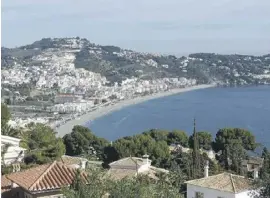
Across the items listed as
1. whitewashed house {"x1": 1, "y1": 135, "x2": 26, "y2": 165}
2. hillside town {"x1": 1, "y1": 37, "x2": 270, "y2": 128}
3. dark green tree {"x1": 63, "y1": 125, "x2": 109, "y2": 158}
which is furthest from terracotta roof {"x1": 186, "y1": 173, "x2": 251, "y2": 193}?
hillside town {"x1": 1, "y1": 37, "x2": 270, "y2": 128}

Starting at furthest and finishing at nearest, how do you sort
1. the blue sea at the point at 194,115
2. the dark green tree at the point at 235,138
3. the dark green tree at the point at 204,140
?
the blue sea at the point at 194,115 < the dark green tree at the point at 204,140 < the dark green tree at the point at 235,138

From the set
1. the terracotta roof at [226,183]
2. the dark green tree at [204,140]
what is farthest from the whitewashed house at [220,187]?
the dark green tree at [204,140]

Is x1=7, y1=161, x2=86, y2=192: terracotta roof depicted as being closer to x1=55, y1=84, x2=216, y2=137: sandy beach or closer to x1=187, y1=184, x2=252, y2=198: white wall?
x1=187, y1=184, x2=252, y2=198: white wall

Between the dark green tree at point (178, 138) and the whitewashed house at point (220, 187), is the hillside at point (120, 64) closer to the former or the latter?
the dark green tree at point (178, 138)

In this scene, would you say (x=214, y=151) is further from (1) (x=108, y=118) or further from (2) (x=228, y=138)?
(1) (x=108, y=118)

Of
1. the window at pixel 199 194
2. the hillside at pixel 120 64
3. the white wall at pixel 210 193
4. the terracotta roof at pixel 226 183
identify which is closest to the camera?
the white wall at pixel 210 193

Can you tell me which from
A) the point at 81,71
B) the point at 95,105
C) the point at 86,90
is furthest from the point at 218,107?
the point at 81,71

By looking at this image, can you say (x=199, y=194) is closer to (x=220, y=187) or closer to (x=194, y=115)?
(x=220, y=187)

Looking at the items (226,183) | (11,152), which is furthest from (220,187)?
(11,152)
